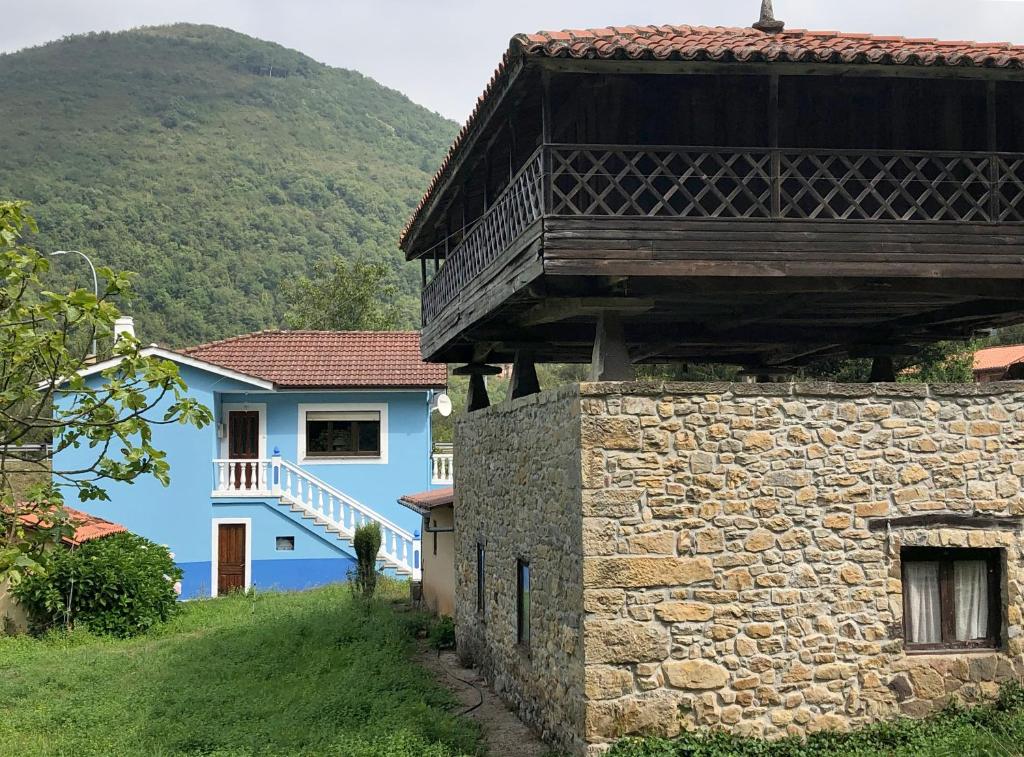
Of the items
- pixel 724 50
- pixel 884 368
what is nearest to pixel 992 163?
pixel 724 50

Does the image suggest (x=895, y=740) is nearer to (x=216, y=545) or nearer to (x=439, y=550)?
(x=439, y=550)

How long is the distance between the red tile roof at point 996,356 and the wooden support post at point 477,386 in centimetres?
2017

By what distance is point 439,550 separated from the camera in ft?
56.2

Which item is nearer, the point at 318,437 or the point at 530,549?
the point at 530,549

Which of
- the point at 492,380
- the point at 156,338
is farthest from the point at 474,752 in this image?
the point at 492,380

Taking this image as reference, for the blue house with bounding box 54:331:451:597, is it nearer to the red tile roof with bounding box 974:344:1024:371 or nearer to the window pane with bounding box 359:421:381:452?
the window pane with bounding box 359:421:381:452

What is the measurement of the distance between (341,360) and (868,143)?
620 inches

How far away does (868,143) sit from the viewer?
985 centimetres

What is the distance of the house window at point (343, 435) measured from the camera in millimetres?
23203

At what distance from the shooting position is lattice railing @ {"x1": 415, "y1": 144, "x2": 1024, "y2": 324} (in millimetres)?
8594

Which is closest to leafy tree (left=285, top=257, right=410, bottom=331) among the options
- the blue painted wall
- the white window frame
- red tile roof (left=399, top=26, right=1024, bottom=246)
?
the white window frame

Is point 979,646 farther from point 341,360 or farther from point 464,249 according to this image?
point 341,360

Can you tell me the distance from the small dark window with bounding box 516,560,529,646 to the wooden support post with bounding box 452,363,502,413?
3481mm

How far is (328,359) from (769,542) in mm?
16431
